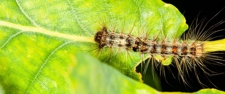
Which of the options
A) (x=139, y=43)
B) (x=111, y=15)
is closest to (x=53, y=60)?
(x=111, y=15)

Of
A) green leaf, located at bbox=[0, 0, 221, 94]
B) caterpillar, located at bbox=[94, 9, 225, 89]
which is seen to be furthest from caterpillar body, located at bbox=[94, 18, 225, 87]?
green leaf, located at bbox=[0, 0, 221, 94]

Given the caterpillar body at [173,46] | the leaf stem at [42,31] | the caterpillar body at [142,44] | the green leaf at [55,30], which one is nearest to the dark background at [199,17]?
the caterpillar body at [173,46]

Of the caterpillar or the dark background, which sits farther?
the dark background

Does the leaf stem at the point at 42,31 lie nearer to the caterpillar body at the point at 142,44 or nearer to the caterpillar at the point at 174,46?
the caterpillar at the point at 174,46

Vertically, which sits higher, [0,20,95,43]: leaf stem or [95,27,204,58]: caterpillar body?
[0,20,95,43]: leaf stem

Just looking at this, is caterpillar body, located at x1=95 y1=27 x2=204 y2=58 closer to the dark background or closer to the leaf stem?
the dark background

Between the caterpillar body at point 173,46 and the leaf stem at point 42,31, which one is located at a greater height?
the leaf stem at point 42,31
